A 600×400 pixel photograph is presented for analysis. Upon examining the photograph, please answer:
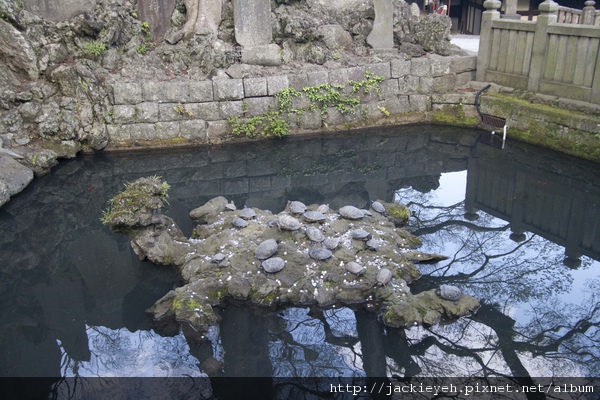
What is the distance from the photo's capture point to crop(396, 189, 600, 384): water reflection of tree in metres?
5.32

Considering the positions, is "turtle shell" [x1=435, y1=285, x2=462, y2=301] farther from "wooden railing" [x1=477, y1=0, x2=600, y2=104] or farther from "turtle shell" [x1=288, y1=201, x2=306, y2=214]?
"wooden railing" [x1=477, y1=0, x2=600, y2=104]

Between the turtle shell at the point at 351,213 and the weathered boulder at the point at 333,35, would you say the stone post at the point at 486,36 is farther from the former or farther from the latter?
the turtle shell at the point at 351,213

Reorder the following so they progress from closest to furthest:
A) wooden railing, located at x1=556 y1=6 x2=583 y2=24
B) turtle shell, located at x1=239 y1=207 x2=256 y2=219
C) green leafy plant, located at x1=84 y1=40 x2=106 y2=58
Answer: turtle shell, located at x1=239 y1=207 x2=256 y2=219, green leafy plant, located at x1=84 y1=40 x2=106 y2=58, wooden railing, located at x1=556 y1=6 x2=583 y2=24

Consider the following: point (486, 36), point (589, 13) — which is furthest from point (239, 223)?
point (589, 13)

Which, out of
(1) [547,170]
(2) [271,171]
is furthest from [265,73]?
(1) [547,170]

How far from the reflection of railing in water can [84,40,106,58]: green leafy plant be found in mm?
8033

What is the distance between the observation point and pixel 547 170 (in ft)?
32.4

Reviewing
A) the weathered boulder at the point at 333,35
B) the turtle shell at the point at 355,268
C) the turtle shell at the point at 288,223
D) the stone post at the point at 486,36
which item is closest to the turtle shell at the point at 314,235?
the turtle shell at the point at 288,223

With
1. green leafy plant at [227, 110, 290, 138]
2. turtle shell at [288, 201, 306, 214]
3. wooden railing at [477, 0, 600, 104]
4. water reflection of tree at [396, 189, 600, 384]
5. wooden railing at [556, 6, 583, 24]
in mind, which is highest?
wooden railing at [556, 6, 583, 24]

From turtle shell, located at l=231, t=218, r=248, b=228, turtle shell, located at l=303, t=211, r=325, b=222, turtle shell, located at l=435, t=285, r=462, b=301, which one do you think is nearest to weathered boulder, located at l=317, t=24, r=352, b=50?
turtle shell, located at l=303, t=211, r=325, b=222

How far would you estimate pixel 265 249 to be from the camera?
6.66 meters

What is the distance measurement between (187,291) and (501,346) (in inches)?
141

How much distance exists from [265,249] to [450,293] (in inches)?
90.9

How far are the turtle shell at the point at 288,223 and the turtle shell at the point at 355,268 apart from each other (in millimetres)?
935
